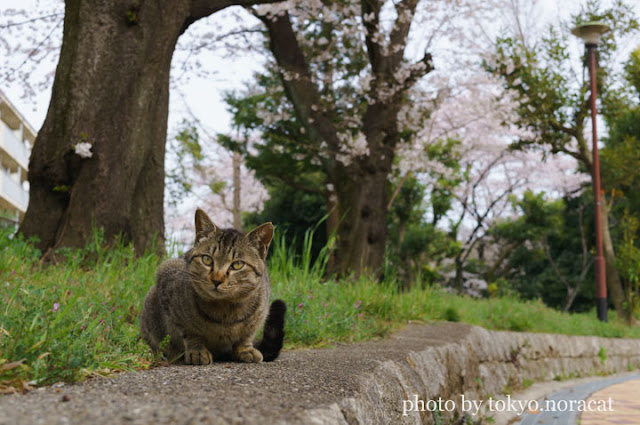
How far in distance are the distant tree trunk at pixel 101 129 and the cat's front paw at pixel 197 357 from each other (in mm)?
3368

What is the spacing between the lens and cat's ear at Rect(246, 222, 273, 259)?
3012 millimetres

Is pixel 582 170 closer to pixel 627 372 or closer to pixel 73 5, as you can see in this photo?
pixel 627 372

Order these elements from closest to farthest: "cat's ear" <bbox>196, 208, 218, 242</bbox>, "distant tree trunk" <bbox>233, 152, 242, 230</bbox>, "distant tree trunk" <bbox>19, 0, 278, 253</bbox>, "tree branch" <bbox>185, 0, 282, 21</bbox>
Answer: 1. "cat's ear" <bbox>196, 208, 218, 242</bbox>
2. "distant tree trunk" <bbox>19, 0, 278, 253</bbox>
3. "tree branch" <bbox>185, 0, 282, 21</bbox>
4. "distant tree trunk" <bbox>233, 152, 242, 230</bbox>

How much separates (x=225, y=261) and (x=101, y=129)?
3.83 m

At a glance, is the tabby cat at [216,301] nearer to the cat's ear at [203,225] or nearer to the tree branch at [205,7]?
the cat's ear at [203,225]

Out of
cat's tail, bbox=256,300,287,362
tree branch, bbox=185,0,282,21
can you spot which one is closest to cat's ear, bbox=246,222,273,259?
cat's tail, bbox=256,300,287,362

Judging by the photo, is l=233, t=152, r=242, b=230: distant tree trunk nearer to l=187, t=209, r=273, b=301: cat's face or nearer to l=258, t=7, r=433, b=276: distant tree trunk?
l=258, t=7, r=433, b=276: distant tree trunk

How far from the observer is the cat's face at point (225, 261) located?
2.74 m

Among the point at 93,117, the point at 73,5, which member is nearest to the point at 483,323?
the point at 93,117

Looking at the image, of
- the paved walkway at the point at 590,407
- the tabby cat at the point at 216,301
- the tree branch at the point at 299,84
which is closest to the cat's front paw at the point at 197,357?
the tabby cat at the point at 216,301

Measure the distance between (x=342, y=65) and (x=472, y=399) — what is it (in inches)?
365

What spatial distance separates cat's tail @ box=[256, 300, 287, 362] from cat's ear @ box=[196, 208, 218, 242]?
0.67m

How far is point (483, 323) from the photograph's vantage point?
8.84 metres

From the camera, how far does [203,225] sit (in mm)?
3029
